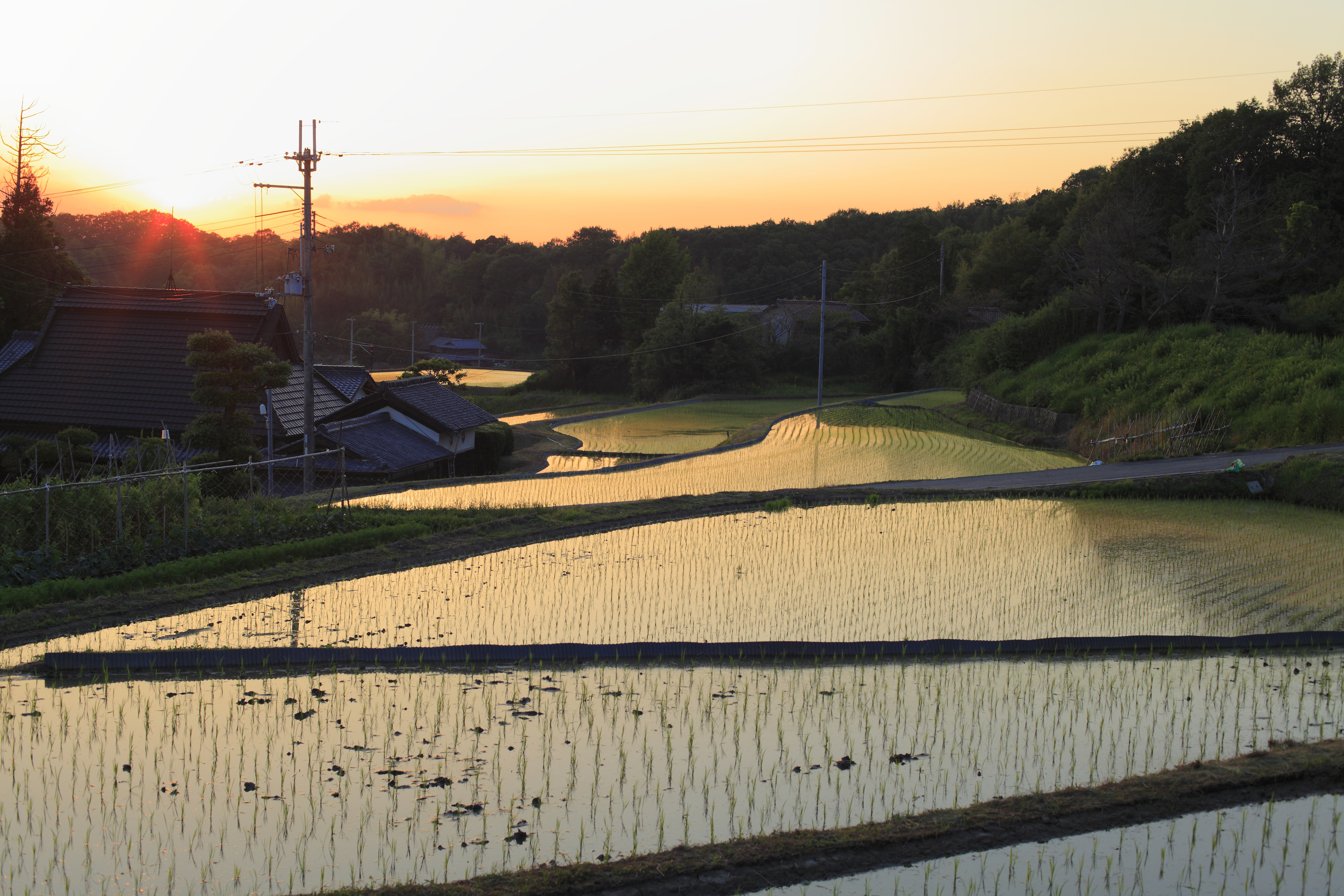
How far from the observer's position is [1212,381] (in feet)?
66.5

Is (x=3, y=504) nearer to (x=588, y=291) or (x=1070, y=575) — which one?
(x=1070, y=575)

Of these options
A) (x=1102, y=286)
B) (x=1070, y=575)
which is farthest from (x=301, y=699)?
(x=1102, y=286)

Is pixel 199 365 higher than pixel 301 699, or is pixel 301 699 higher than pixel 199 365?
pixel 199 365

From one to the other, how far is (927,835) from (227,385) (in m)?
16.4

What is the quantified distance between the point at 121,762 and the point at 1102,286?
1088 inches

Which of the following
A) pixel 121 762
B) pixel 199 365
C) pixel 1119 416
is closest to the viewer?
pixel 121 762

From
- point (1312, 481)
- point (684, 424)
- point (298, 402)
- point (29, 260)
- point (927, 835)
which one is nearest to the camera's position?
point (927, 835)

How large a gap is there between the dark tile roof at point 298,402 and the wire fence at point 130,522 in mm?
7863

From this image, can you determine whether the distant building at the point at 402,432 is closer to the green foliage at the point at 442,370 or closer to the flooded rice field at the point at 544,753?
the flooded rice field at the point at 544,753

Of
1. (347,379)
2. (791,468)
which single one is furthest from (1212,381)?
(347,379)

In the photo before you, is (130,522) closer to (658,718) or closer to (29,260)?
(658,718)

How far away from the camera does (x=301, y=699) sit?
6359 millimetres

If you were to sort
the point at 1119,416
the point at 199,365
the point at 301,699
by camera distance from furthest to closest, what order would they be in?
1. the point at 1119,416
2. the point at 199,365
3. the point at 301,699

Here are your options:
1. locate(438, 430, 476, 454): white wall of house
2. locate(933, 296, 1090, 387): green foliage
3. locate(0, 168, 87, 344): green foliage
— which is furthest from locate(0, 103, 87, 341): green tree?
locate(933, 296, 1090, 387): green foliage
